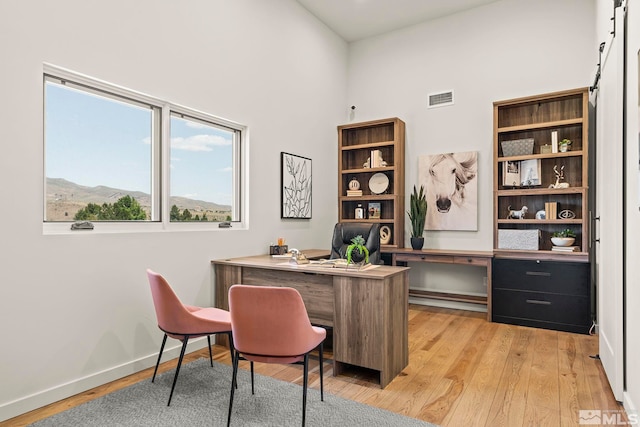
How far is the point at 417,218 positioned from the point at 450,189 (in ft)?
1.90

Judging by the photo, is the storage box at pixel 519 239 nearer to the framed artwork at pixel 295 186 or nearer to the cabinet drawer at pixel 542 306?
the cabinet drawer at pixel 542 306

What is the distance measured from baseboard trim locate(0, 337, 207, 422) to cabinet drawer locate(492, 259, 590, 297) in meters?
3.36

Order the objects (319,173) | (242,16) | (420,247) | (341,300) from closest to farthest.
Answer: (341,300)
(242,16)
(420,247)
(319,173)

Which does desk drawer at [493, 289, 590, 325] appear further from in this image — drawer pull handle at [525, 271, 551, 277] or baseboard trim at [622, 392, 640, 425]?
baseboard trim at [622, 392, 640, 425]

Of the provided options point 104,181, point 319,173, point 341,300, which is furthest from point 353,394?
point 319,173

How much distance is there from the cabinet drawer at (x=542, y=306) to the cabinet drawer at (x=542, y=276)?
0.19 feet

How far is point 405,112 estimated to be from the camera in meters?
5.43

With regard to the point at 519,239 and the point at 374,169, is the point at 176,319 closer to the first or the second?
the point at 374,169

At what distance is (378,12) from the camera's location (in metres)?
5.07

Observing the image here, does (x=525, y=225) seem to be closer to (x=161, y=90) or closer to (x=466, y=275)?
(x=466, y=275)

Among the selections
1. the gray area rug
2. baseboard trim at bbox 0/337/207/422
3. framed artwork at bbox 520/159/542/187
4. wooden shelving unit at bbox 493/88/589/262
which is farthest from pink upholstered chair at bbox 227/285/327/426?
framed artwork at bbox 520/159/542/187

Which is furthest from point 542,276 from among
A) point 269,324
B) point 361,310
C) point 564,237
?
point 269,324

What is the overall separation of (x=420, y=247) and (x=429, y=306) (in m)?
0.85
